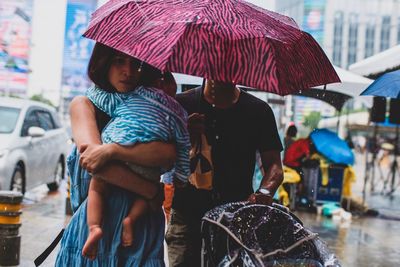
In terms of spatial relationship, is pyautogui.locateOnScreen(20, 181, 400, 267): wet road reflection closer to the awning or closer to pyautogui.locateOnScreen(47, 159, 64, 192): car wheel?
pyautogui.locateOnScreen(47, 159, 64, 192): car wheel

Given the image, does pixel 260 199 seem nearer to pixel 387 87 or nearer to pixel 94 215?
pixel 94 215

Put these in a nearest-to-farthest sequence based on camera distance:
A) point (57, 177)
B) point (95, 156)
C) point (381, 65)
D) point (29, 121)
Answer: point (95, 156), point (381, 65), point (29, 121), point (57, 177)

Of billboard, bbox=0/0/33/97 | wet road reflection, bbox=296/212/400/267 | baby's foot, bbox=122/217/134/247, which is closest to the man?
baby's foot, bbox=122/217/134/247

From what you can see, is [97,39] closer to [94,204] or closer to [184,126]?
[184,126]

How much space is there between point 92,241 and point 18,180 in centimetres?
823

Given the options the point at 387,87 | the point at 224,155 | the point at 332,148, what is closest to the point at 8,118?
the point at 332,148

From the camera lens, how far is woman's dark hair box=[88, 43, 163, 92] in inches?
105

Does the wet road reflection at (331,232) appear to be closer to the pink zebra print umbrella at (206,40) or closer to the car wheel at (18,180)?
the car wheel at (18,180)

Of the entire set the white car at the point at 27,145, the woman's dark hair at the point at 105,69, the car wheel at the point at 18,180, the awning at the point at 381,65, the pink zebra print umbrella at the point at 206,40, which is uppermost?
the awning at the point at 381,65

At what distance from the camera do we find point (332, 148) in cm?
1214

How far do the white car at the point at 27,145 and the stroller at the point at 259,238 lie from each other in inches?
284

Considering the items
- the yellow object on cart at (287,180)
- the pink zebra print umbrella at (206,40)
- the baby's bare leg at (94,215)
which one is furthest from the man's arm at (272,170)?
the yellow object on cart at (287,180)

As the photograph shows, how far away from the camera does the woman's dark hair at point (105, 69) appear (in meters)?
2.67

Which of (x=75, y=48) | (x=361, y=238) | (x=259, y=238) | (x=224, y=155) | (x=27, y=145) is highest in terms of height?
(x=75, y=48)
